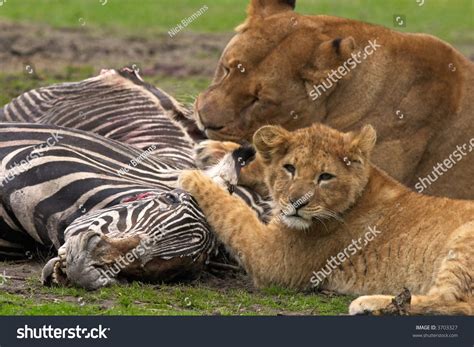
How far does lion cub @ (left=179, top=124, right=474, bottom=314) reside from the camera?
27.7ft

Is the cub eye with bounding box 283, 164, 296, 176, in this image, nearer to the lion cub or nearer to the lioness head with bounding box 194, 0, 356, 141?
the lion cub

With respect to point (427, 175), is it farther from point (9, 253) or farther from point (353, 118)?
point (9, 253)

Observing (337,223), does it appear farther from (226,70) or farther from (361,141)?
(226,70)

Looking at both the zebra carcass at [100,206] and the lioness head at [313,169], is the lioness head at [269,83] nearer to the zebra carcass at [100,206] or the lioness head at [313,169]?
the zebra carcass at [100,206]

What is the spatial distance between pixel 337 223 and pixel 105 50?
13374 mm

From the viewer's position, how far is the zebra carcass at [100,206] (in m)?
8.36

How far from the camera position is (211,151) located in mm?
9945

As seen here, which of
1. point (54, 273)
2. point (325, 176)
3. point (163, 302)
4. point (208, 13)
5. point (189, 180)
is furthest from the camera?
point (208, 13)

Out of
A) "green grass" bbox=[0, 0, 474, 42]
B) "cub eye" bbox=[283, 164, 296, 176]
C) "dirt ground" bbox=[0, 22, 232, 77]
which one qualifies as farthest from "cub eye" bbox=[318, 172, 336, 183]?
"green grass" bbox=[0, 0, 474, 42]

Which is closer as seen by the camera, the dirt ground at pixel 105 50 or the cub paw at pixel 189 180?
the cub paw at pixel 189 180

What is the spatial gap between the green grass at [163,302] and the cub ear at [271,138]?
848 mm

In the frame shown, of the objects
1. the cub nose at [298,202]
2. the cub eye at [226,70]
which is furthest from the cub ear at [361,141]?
the cub eye at [226,70]

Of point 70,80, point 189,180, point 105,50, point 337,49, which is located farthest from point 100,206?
point 105,50

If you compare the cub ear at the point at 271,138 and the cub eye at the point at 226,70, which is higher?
the cub eye at the point at 226,70
